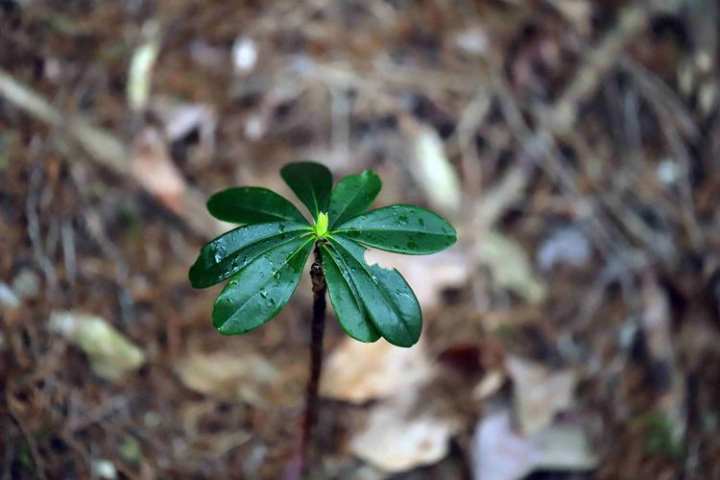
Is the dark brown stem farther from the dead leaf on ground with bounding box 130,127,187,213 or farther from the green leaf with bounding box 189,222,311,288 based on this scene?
the dead leaf on ground with bounding box 130,127,187,213

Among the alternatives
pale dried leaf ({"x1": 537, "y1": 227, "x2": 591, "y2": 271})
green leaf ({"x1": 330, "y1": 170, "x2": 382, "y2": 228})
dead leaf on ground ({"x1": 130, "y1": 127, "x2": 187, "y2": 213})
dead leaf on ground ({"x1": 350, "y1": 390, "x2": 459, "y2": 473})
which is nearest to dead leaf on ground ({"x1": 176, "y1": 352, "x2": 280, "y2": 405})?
dead leaf on ground ({"x1": 350, "y1": 390, "x2": 459, "y2": 473})

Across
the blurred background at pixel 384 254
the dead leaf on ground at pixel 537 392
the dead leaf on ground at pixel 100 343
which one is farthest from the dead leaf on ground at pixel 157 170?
the dead leaf on ground at pixel 537 392

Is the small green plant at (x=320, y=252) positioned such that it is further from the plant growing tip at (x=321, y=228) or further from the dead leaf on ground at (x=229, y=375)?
the dead leaf on ground at (x=229, y=375)

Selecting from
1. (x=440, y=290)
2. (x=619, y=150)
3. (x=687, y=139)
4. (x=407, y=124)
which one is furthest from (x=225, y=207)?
(x=687, y=139)

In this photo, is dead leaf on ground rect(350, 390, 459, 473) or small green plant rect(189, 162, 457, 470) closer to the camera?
small green plant rect(189, 162, 457, 470)

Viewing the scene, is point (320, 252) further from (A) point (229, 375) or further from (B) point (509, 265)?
(B) point (509, 265)
